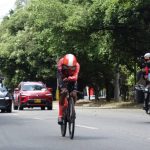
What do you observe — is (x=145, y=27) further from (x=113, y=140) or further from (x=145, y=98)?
(x=113, y=140)

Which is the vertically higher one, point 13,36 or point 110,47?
point 13,36

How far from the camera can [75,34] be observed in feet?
119

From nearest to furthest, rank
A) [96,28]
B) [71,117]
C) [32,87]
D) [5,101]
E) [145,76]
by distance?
1. [71,117]
2. [145,76]
3. [5,101]
4. [96,28]
5. [32,87]

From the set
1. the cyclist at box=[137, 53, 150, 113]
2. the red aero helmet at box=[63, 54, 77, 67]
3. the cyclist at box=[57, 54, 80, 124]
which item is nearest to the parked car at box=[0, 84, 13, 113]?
the cyclist at box=[137, 53, 150, 113]

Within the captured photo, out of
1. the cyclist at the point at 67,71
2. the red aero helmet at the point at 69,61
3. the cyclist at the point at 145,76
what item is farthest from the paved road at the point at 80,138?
the red aero helmet at the point at 69,61

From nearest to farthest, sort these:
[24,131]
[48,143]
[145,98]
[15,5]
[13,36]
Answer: [48,143] → [24,131] → [145,98] → [13,36] → [15,5]

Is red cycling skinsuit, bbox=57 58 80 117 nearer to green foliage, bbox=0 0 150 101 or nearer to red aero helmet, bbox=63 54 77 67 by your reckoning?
red aero helmet, bbox=63 54 77 67

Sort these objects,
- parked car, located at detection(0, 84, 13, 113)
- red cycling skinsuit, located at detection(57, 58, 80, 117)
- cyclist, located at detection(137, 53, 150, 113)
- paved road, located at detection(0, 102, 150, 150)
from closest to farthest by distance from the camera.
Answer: paved road, located at detection(0, 102, 150, 150) → red cycling skinsuit, located at detection(57, 58, 80, 117) → cyclist, located at detection(137, 53, 150, 113) → parked car, located at detection(0, 84, 13, 113)

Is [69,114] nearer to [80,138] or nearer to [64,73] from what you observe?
[80,138]

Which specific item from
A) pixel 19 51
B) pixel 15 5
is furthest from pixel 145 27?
pixel 15 5

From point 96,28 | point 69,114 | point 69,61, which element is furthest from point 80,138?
point 96,28

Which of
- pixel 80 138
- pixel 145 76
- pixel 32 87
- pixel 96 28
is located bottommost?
pixel 80 138

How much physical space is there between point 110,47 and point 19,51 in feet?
96.6

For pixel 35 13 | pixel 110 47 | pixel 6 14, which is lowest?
pixel 110 47
